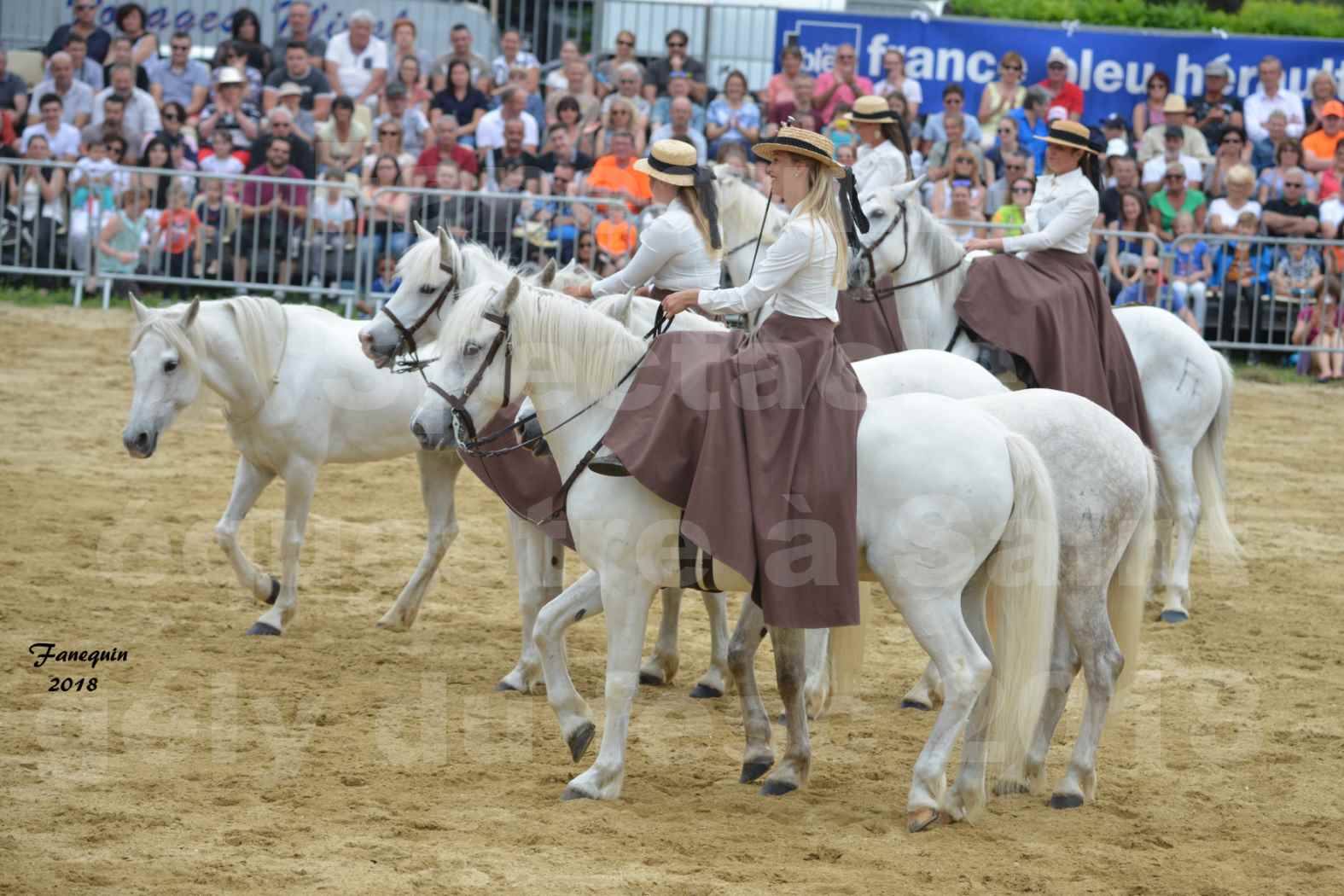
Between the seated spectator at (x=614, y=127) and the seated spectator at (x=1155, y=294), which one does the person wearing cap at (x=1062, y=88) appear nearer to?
the seated spectator at (x=1155, y=294)

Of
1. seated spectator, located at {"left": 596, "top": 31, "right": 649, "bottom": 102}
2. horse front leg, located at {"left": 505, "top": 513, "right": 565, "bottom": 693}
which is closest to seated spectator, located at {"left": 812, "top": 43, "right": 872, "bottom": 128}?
seated spectator, located at {"left": 596, "top": 31, "right": 649, "bottom": 102}

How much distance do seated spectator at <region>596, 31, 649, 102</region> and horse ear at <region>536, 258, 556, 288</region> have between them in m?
11.4

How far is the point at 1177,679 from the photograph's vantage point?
8.68 m

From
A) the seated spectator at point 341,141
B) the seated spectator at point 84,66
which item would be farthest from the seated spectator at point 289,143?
the seated spectator at point 84,66

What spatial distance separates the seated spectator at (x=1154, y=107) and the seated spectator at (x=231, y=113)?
33.2 ft

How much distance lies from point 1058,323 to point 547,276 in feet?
10.2

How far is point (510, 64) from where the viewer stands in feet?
63.9

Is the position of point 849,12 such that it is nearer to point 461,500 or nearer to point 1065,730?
point 461,500

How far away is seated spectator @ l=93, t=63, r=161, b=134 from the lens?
58.0 ft

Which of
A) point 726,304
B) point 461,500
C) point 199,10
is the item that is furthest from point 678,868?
point 199,10

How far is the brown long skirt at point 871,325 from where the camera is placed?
9422 millimetres

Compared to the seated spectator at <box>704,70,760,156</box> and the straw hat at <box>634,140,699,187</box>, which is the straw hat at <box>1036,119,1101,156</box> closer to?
the straw hat at <box>634,140,699,187</box>

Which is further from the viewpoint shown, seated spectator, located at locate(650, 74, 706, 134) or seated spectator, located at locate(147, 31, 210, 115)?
seated spectator, located at locate(147, 31, 210, 115)

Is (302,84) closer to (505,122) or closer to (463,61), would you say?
(463,61)
